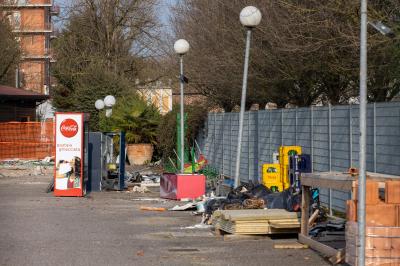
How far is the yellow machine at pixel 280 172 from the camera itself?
1920cm

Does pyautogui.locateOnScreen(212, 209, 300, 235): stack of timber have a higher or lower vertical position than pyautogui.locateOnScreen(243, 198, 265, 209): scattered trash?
lower

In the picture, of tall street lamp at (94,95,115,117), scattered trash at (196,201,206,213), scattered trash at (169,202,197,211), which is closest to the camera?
scattered trash at (196,201,206,213)

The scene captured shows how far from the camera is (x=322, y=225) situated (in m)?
14.5

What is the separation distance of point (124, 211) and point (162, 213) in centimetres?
110

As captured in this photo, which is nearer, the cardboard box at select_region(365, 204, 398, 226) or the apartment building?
the cardboard box at select_region(365, 204, 398, 226)

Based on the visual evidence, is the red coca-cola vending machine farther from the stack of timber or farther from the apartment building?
the apartment building

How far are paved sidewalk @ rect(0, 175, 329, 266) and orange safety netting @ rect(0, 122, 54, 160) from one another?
24462 millimetres

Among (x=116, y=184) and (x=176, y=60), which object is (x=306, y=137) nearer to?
(x=116, y=184)

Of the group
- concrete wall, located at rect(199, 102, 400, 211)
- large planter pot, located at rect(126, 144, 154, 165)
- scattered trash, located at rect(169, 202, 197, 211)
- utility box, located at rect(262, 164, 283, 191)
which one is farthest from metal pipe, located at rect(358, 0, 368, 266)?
large planter pot, located at rect(126, 144, 154, 165)

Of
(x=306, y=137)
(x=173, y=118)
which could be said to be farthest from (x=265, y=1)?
(x=173, y=118)

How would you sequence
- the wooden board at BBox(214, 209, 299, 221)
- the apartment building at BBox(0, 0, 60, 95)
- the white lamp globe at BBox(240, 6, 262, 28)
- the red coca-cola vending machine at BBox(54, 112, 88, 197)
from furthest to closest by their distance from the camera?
the apartment building at BBox(0, 0, 60, 95) < the red coca-cola vending machine at BBox(54, 112, 88, 197) < the white lamp globe at BBox(240, 6, 262, 28) < the wooden board at BBox(214, 209, 299, 221)

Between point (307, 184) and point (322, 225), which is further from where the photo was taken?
point (322, 225)

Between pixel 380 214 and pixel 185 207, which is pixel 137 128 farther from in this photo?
pixel 380 214

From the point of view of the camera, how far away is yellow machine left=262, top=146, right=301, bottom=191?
756 inches
